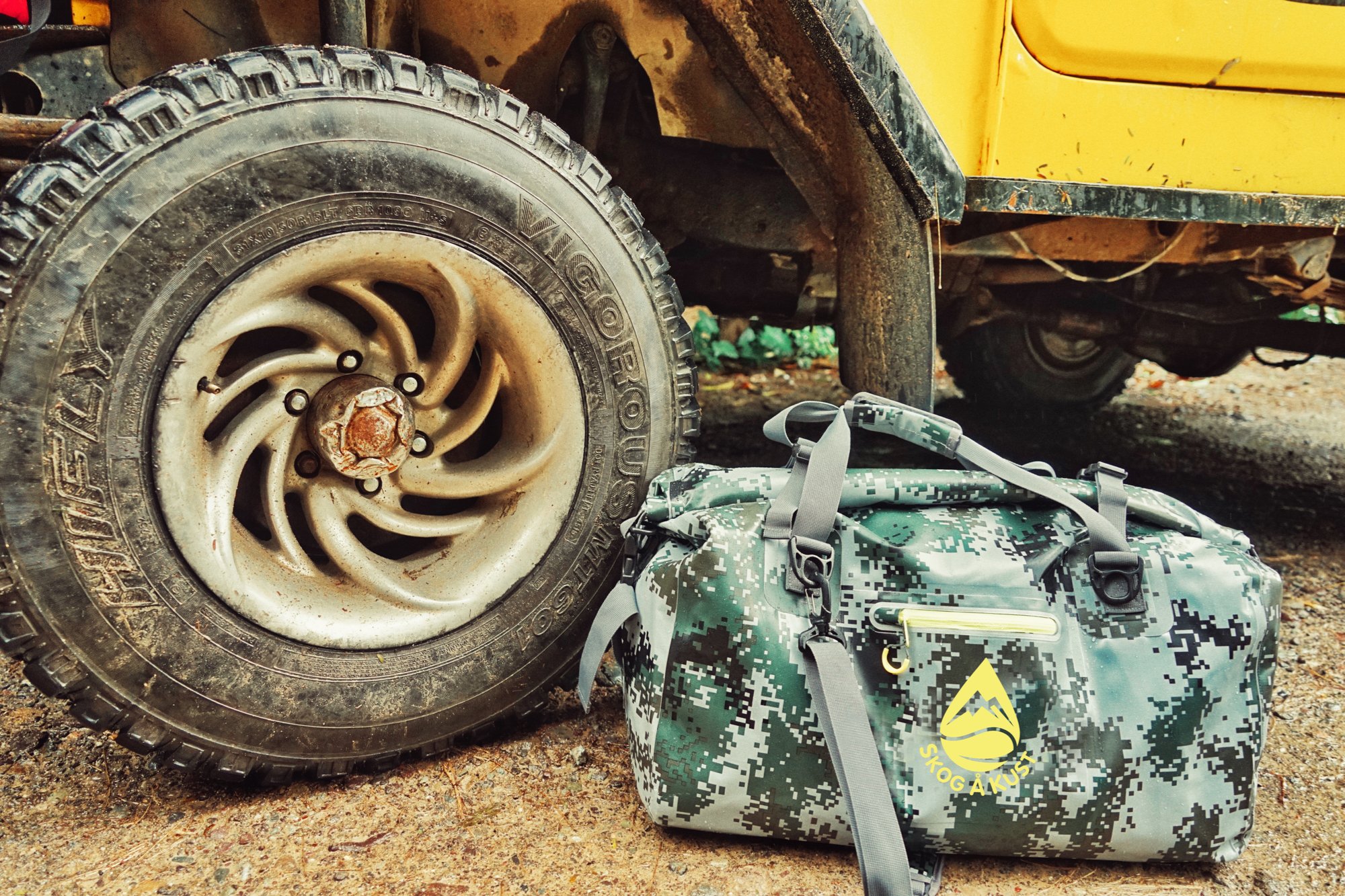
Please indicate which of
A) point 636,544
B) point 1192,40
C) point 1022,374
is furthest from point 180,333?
point 1022,374

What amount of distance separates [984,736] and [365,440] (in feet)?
3.18

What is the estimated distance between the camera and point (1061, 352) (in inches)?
140

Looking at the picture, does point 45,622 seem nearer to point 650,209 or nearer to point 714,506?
point 714,506

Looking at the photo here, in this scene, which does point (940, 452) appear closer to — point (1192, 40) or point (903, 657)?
point (903, 657)

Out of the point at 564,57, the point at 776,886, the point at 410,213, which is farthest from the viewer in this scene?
the point at 564,57

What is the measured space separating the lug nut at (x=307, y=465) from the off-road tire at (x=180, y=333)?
22cm

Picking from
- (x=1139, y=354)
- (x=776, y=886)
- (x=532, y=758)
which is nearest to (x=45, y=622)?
(x=532, y=758)

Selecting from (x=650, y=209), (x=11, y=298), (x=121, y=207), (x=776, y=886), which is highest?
(x=650, y=209)

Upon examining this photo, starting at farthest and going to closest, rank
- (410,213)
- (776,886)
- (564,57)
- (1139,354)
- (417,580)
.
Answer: (1139,354) → (564,57) → (417,580) → (410,213) → (776,886)

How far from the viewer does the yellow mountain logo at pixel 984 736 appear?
4.20 feet

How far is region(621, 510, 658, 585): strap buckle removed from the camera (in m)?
1.46

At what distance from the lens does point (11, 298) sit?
3.93 feet

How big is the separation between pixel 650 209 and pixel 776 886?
1.35 meters

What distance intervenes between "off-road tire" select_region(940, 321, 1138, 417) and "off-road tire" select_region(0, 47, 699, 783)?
7.56ft
